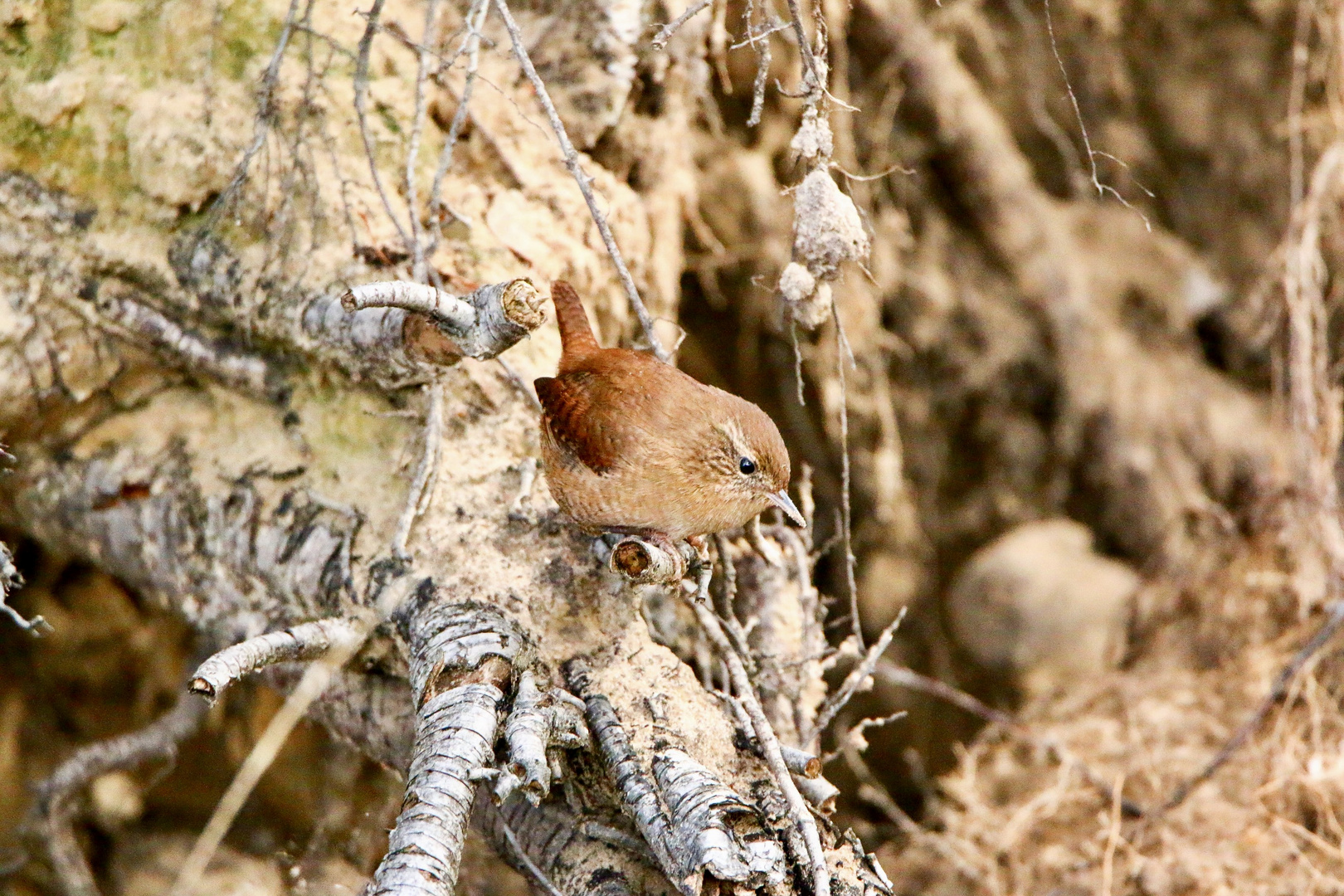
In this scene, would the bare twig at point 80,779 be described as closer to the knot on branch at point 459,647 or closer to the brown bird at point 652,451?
the knot on branch at point 459,647

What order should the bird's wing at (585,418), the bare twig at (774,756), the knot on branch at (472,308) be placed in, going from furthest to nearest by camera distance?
the bird's wing at (585,418)
the knot on branch at (472,308)
the bare twig at (774,756)

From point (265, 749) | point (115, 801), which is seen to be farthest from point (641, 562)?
point (115, 801)

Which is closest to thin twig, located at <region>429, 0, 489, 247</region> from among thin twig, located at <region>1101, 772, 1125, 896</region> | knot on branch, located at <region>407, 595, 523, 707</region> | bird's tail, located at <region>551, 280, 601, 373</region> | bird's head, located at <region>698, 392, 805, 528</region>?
bird's tail, located at <region>551, 280, 601, 373</region>

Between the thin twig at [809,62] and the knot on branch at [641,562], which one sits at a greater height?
the thin twig at [809,62]

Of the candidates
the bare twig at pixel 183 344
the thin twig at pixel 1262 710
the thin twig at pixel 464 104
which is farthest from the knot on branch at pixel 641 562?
the thin twig at pixel 1262 710

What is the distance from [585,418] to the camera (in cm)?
211

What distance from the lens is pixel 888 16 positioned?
386 centimetres

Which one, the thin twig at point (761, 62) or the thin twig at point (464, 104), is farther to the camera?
the thin twig at point (464, 104)

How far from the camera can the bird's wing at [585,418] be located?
209 cm

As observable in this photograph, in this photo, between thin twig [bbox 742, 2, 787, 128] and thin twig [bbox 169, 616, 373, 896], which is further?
thin twig [bbox 742, 2, 787, 128]

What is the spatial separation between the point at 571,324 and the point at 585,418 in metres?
0.32

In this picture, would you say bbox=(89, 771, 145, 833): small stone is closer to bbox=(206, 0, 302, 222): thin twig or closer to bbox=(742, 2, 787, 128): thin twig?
bbox=(206, 0, 302, 222): thin twig

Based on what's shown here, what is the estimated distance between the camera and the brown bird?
6.92ft

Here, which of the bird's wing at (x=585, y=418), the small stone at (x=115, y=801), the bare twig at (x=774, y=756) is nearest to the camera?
the bare twig at (x=774, y=756)
